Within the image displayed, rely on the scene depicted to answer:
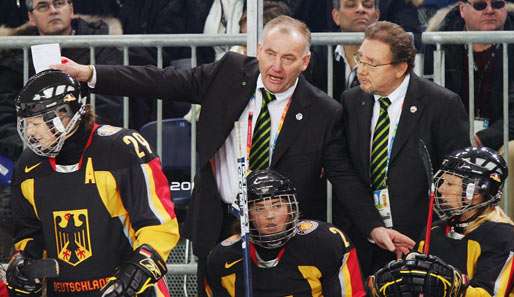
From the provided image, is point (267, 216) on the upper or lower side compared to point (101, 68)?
lower

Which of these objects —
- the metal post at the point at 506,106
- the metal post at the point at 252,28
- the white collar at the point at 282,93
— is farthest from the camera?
the metal post at the point at 506,106

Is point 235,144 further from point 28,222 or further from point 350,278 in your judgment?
point 28,222

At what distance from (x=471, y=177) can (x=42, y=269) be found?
2230mm

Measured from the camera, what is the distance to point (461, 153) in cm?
739

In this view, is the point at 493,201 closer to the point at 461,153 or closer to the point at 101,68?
the point at 461,153

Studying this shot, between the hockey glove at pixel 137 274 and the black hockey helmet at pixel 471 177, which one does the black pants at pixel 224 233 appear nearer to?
the hockey glove at pixel 137 274

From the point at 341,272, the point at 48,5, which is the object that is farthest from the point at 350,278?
the point at 48,5

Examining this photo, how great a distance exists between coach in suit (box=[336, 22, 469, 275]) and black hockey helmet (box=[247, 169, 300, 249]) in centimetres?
53

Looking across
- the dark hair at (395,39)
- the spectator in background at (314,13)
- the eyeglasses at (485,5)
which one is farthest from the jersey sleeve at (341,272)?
the eyeglasses at (485,5)

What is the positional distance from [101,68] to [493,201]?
2.21m

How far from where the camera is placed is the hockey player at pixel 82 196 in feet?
23.3

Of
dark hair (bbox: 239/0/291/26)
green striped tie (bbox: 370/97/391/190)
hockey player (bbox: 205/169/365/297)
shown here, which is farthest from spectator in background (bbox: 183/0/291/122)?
hockey player (bbox: 205/169/365/297)

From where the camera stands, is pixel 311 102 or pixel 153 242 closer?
pixel 153 242

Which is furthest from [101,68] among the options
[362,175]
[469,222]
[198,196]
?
[469,222]
